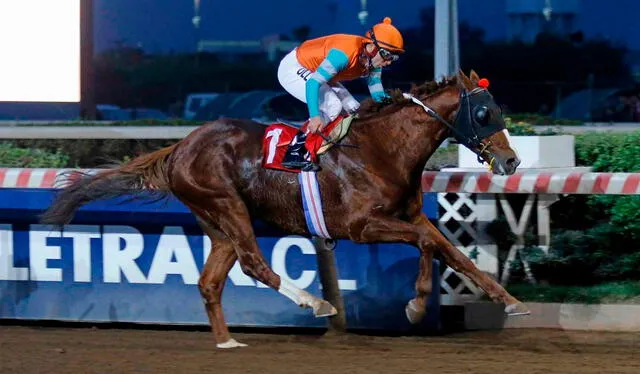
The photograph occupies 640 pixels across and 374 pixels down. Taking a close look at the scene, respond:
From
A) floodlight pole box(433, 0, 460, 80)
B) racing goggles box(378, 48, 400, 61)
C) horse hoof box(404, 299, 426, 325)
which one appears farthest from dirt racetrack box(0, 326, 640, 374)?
floodlight pole box(433, 0, 460, 80)

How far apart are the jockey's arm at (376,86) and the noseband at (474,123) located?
0.53 meters

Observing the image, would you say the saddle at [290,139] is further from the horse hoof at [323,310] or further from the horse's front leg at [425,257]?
the horse hoof at [323,310]

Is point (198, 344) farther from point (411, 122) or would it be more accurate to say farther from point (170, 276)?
point (411, 122)

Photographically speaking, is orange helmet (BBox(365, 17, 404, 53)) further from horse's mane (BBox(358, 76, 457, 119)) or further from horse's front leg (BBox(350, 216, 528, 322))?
horse's front leg (BBox(350, 216, 528, 322))

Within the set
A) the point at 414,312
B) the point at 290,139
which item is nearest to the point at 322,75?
the point at 290,139

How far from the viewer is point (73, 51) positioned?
12.6m

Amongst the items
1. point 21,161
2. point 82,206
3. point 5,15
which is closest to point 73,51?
point 5,15

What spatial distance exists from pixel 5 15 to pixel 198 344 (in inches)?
257

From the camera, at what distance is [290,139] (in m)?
6.93

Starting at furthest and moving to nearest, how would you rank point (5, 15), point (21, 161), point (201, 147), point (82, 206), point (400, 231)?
1. point (5, 15)
2. point (21, 161)
3. point (82, 206)
4. point (201, 147)
5. point (400, 231)

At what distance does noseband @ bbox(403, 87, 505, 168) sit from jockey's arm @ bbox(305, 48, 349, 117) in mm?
698

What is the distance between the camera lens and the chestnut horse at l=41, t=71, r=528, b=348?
6605mm

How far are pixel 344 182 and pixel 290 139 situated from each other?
42 centimetres

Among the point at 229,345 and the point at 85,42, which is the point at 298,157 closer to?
the point at 229,345
